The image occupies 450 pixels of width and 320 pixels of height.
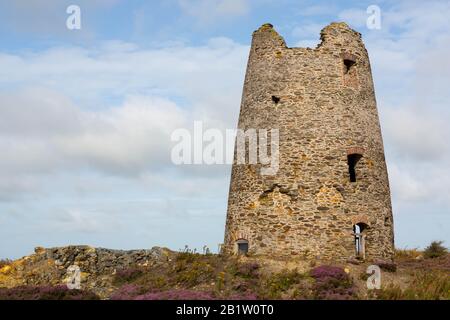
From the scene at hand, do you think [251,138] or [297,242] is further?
[251,138]

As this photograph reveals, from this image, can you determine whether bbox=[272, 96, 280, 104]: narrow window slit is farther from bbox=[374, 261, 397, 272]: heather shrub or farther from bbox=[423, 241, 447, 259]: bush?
bbox=[423, 241, 447, 259]: bush

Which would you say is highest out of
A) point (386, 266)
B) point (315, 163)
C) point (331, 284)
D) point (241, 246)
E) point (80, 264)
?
point (315, 163)

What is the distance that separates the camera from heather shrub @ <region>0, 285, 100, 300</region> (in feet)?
66.3

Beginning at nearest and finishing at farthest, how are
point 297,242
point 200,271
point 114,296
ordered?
point 114,296 → point 200,271 → point 297,242

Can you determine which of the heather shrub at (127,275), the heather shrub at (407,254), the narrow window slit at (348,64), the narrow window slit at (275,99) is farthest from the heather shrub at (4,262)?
the heather shrub at (407,254)

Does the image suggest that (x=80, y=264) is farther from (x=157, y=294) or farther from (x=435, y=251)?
(x=435, y=251)

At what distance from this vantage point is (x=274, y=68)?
26016 mm

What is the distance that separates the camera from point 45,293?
20562 millimetres

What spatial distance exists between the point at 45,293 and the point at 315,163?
11.9 m

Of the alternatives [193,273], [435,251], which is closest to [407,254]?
[435,251]

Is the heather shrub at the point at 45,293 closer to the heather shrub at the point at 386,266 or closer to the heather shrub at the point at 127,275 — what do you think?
the heather shrub at the point at 127,275
